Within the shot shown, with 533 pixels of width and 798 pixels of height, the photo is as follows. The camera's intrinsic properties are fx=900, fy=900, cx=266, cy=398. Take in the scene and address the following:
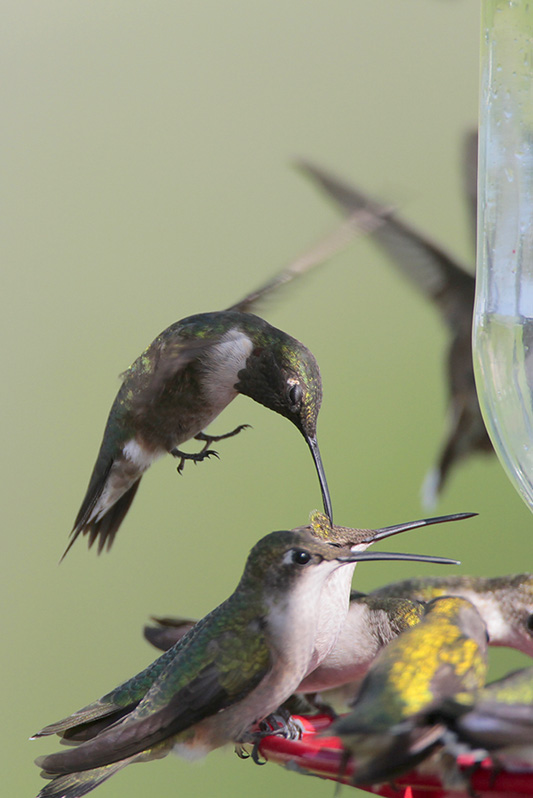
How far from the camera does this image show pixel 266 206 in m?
4.41

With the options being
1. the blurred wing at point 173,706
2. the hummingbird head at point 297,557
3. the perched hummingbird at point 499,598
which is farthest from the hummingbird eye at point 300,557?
the perched hummingbird at point 499,598

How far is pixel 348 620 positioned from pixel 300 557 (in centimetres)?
23

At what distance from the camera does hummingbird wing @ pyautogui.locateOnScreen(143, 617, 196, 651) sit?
135 cm

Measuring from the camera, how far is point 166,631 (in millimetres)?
1370

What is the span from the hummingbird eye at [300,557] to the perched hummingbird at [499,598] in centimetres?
31

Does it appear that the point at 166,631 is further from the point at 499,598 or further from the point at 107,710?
the point at 499,598

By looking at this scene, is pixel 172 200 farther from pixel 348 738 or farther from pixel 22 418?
pixel 348 738

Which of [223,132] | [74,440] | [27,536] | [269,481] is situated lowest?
[269,481]

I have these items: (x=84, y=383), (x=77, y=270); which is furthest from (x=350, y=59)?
(x=84, y=383)

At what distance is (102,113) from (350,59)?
49.0 inches

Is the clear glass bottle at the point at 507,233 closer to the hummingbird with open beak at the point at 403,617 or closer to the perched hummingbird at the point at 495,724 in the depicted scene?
the hummingbird with open beak at the point at 403,617

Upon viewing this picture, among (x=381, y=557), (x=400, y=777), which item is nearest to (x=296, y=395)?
(x=381, y=557)

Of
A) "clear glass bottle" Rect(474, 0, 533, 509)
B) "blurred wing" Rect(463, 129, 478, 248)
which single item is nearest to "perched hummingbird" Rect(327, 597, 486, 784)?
"clear glass bottle" Rect(474, 0, 533, 509)

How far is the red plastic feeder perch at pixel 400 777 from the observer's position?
79 centimetres
